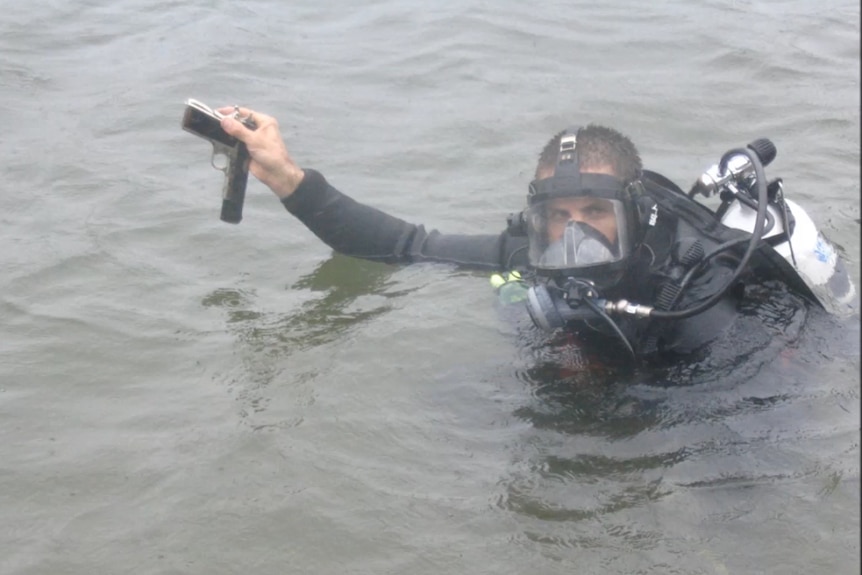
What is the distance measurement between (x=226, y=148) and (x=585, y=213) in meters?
1.38

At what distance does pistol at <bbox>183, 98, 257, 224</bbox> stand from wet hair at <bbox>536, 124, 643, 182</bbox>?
1.12 meters

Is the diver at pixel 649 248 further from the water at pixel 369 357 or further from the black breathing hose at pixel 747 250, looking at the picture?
the water at pixel 369 357

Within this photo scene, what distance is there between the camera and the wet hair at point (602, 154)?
3551 millimetres

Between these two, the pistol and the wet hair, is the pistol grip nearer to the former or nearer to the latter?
the pistol

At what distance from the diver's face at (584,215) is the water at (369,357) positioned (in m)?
0.57

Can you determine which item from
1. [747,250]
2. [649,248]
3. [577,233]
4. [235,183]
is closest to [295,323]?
[235,183]

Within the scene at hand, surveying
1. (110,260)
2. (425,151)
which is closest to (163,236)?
(110,260)

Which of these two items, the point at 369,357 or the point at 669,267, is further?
the point at 369,357

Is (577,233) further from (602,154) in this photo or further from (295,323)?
(295,323)

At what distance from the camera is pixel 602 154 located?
357 cm

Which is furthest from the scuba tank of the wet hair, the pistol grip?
the pistol grip

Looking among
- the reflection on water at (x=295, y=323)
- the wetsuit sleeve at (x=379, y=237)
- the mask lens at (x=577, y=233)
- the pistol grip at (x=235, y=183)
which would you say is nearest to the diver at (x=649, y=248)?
the mask lens at (x=577, y=233)

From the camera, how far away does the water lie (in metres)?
2.94

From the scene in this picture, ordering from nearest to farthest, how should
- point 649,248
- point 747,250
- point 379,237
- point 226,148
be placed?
1. point 747,250
2. point 649,248
3. point 226,148
4. point 379,237
